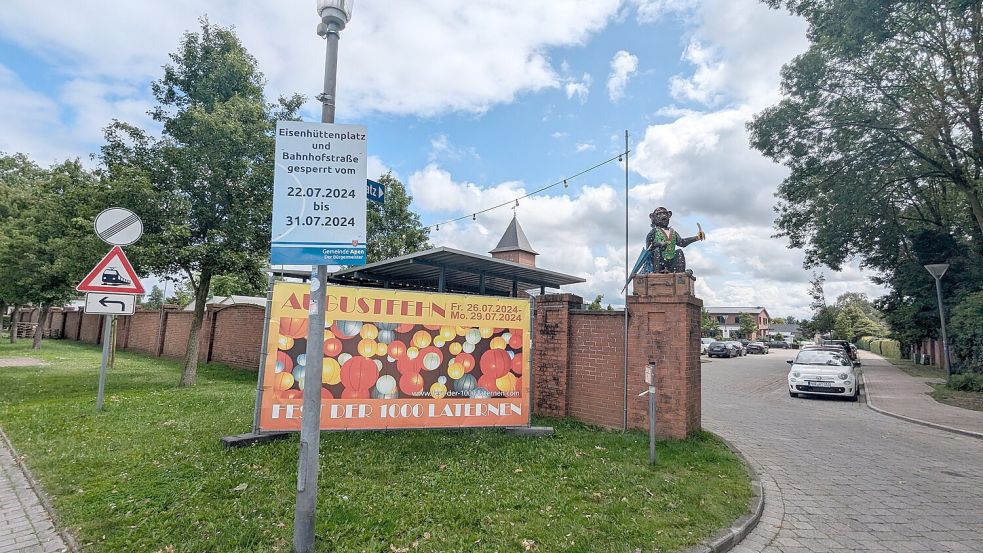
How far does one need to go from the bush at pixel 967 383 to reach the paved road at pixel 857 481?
702 centimetres

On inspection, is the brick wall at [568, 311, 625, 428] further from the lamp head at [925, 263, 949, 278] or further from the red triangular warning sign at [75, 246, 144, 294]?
the lamp head at [925, 263, 949, 278]

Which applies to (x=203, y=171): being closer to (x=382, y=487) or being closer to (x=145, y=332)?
(x=382, y=487)

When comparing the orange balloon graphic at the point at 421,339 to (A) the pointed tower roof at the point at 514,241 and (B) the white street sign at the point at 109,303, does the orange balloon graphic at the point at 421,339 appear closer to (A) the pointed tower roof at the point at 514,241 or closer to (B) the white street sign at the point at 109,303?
(B) the white street sign at the point at 109,303

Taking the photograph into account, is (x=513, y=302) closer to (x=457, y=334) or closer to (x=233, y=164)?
(x=457, y=334)

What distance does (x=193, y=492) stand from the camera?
4.18 m

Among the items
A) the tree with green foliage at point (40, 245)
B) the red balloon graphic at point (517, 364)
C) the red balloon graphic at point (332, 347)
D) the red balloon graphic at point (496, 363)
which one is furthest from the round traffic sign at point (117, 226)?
the tree with green foliage at point (40, 245)

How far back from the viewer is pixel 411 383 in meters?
6.31

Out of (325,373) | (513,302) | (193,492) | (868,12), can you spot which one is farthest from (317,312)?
(868,12)

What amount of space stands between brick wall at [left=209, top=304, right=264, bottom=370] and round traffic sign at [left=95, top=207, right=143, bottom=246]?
23.3 ft

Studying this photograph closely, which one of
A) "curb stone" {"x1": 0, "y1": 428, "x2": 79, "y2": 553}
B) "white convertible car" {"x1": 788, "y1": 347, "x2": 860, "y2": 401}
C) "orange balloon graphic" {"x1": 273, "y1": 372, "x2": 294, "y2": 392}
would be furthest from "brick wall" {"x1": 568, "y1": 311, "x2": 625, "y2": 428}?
"white convertible car" {"x1": 788, "y1": 347, "x2": 860, "y2": 401}

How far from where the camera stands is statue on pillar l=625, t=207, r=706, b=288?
286 inches

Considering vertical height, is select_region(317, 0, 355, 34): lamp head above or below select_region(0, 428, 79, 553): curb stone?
above

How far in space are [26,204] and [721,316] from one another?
3983 inches

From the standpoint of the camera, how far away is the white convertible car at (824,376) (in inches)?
519
